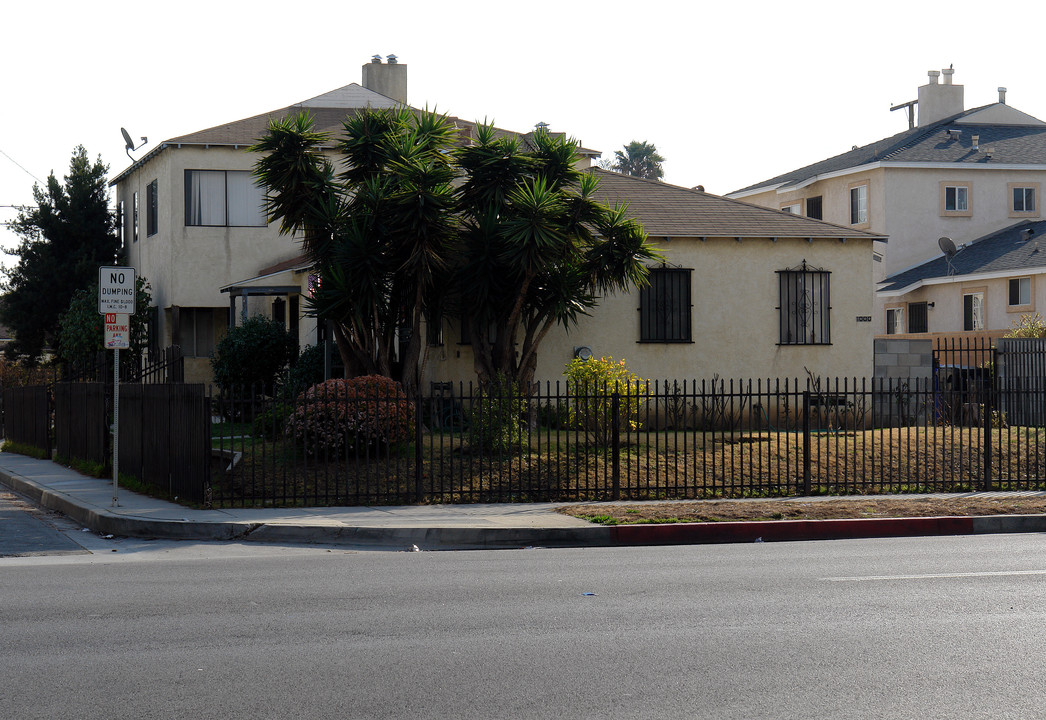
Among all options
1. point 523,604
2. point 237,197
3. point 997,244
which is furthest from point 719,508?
point 997,244

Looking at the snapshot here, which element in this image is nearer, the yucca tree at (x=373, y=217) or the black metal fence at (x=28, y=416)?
the yucca tree at (x=373, y=217)

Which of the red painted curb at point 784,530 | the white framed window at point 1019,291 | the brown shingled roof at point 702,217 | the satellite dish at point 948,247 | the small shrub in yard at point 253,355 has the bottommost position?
the red painted curb at point 784,530

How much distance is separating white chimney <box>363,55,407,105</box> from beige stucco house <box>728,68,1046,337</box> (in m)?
17.2

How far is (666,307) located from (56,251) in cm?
2324

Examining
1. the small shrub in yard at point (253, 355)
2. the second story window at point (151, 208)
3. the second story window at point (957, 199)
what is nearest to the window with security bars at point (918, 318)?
the second story window at point (957, 199)

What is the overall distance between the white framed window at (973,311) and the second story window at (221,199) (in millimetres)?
22363

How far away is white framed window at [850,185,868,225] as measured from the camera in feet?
132

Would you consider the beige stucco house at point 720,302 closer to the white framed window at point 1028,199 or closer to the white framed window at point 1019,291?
the white framed window at point 1019,291

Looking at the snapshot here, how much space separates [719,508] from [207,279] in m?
19.2

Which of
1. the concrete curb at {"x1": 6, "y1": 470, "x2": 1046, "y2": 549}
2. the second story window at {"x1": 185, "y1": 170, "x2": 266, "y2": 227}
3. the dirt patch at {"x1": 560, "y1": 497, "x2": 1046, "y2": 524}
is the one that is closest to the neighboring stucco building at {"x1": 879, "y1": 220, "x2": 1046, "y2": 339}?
the dirt patch at {"x1": 560, "y1": 497, "x2": 1046, "y2": 524}

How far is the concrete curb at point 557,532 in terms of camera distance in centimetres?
1208

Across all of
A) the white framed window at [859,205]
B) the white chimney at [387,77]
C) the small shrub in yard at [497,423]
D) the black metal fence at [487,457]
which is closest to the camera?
the black metal fence at [487,457]

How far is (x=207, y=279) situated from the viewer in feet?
94.8

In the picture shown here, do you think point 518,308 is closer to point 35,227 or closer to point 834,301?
point 834,301
